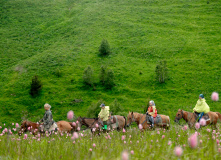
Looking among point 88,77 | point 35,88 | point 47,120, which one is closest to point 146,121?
point 47,120

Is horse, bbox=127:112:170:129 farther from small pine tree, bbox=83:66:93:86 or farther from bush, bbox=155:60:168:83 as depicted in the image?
small pine tree, bbox=83:66:93:86

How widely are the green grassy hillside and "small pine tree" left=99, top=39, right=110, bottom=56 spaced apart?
2407 mm

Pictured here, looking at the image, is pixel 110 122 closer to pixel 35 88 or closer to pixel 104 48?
pixel 35 88

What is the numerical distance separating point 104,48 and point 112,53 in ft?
12.1

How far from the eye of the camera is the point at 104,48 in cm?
6256

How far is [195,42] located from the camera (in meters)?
63.0

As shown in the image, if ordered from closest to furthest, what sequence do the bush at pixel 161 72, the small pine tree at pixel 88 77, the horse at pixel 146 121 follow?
the horse at pixel 146 121, the bush at pixel 161 72, the small pine tree at pixel 88 77

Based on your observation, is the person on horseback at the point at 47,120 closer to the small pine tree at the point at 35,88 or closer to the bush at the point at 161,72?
the small pine tree at the point at 35,88

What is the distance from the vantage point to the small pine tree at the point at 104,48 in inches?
2443

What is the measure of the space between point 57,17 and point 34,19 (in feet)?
34.6

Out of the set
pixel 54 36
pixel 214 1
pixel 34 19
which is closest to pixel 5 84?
pixel 54 36

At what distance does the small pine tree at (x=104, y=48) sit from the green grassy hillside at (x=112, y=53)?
2407mm

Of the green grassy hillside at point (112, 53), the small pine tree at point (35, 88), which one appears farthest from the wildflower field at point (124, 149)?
the small pine tree at point (35, 88)

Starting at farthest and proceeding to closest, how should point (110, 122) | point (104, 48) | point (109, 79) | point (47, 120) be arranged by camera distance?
point (104, 48), point (109, 79), point (110, 122), point (47, 120)
